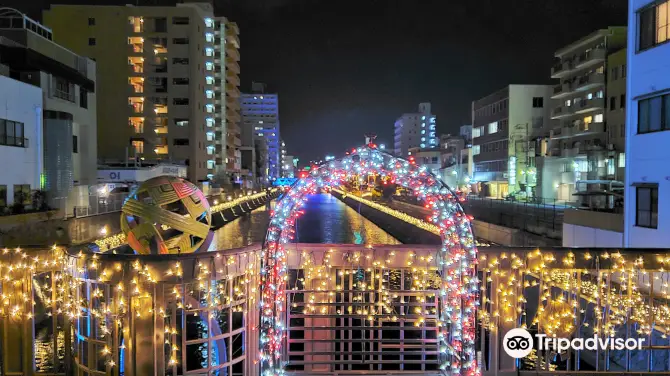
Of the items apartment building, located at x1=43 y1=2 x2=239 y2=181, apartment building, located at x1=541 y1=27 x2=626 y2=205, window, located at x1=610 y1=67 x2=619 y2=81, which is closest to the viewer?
window, located at x1=610 y1=67 x2=619 y2=81

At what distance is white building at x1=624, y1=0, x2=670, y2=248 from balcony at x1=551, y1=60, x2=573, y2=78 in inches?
1210

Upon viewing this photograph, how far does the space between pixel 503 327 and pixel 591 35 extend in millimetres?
41030

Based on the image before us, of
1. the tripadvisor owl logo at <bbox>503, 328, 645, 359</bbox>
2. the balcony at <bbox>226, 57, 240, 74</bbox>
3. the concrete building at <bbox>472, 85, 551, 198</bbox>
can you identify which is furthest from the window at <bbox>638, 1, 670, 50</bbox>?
the balcony at <bbox>226, 57, 240, 74</bbox>

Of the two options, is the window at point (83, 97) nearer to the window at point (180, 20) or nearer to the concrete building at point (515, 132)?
the window at point (180, 20)

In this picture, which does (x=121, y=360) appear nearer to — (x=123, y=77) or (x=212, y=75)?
(x=123, y=77)

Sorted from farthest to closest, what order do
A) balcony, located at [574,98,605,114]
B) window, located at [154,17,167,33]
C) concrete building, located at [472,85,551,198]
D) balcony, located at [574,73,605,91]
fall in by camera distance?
window, located at [154,17,167,33] → concrete building, located at [472,85,551,198] → balcony, located at [574,98,605,114] → balcony, located at [574,73,605,91]

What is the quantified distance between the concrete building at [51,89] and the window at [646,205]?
88.9 ft

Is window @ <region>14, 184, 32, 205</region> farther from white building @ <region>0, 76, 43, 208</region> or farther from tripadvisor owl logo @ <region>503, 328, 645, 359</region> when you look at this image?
tripadvisor owl logo @ <region>503, 328, 645, 359</region>

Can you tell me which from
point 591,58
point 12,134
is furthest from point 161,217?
point 591,58

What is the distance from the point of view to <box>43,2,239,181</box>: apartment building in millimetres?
53188

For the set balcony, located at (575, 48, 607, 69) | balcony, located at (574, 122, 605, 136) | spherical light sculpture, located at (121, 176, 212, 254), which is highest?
balcony, located at (575, 48, 607, 69)

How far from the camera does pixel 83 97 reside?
34.3 metres

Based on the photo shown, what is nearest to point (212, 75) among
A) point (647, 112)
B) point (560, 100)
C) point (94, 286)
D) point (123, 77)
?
A: point (123, 77)

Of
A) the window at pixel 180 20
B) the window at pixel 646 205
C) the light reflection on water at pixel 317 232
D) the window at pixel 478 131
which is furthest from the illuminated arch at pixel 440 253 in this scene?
the window at pixel 180 20
